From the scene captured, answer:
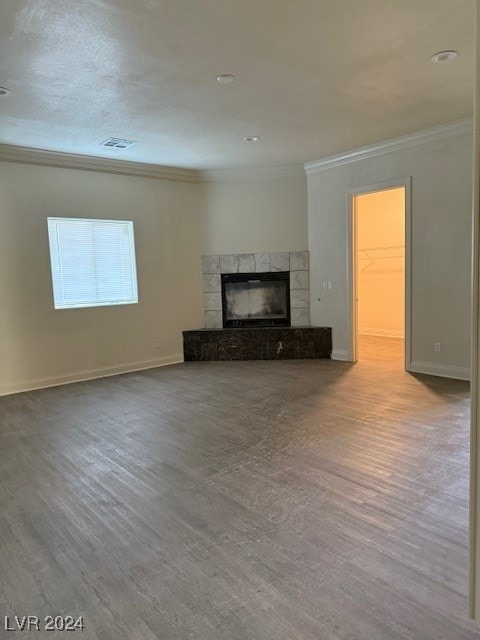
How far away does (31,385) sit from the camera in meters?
5.33

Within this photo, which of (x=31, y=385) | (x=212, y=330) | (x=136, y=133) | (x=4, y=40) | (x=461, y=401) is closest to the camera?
(x=4, y=40)

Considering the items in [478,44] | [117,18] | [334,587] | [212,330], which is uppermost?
[117,18]

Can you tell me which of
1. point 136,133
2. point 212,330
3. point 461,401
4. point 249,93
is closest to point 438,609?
point 461,401

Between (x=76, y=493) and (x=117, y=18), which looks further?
(x=76, y=493)

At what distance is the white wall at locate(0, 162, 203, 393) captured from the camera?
514cm

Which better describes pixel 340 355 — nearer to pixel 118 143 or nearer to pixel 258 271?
pixel 258 271

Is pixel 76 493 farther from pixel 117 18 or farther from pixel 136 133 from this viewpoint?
pixel 136 133

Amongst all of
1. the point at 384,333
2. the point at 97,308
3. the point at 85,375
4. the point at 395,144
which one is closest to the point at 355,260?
the point at 395,144

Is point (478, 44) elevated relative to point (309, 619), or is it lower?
elevated

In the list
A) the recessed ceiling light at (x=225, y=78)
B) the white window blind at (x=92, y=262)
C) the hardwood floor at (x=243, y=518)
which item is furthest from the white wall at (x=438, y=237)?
the white window blind at (x=92, y=262)

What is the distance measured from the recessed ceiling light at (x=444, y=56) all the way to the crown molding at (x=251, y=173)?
330 cm

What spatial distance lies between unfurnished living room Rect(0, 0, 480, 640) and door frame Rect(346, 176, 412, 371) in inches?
1.2

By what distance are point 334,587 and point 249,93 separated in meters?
3.62

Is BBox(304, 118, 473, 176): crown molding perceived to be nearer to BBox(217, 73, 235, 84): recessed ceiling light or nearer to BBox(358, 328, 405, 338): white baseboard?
BBox(217, 73, 235, 84): recessed ceiling light
